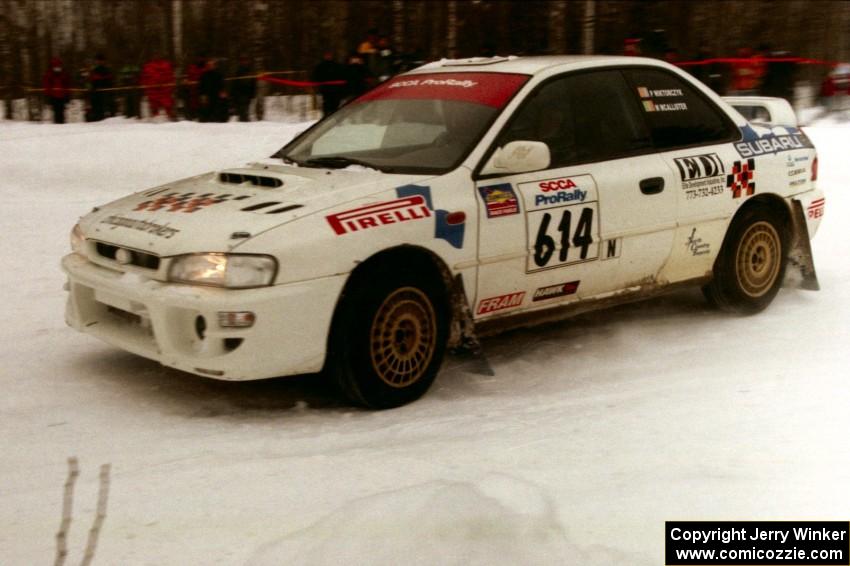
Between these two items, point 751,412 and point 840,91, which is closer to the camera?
point 751,412

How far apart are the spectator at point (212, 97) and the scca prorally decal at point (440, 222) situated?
41.6 feet

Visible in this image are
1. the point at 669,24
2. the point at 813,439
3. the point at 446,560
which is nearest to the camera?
the point at 446,560

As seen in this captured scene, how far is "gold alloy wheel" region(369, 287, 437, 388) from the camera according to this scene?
15.6 ft

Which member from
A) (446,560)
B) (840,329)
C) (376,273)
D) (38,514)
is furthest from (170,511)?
(840,329)

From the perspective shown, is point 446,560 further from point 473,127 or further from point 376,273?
point 473,127

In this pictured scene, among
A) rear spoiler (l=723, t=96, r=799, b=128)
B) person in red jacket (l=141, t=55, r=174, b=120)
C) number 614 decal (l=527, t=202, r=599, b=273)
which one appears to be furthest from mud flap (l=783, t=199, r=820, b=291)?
person in red jacket (l=141, t=55, r=174, b=120)

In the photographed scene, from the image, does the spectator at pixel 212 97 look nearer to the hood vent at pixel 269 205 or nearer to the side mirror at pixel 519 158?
the side mirror at pixel 519 158

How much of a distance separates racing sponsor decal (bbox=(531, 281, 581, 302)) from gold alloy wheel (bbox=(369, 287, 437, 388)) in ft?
2.30

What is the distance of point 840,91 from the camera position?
17859 mm

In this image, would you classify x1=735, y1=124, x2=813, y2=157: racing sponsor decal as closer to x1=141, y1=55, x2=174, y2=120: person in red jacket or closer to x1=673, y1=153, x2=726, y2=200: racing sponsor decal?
x1=673, y1=153, x2=726, y2=200: racing sponsor decal

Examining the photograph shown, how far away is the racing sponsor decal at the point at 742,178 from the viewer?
6.28m

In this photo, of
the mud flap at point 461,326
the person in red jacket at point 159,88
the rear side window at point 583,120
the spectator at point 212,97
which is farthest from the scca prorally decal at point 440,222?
the person in red jacket at point 159,88

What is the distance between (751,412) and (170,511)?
2707 mm

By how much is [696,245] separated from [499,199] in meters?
1.61
